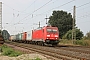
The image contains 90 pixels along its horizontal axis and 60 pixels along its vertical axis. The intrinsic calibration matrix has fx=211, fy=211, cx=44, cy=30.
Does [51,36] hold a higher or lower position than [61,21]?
lower

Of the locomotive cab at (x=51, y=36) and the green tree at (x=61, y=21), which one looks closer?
the locomotive cab at (x=51, y=36)

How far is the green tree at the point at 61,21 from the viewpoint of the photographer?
255ft

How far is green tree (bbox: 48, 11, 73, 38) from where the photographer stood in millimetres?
77606

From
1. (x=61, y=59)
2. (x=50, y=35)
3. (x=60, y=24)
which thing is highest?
(x=60, y=24)

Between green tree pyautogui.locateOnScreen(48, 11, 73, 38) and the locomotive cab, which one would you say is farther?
green tree pyautogui.locateOnScreen(48, 11, 73, 38)

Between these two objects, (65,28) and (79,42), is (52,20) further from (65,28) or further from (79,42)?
(79,42)

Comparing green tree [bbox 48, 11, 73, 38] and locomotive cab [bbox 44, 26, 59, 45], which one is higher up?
green tree [bbox 48, 11, 73, 38]

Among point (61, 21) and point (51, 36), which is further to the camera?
point (61, 21)

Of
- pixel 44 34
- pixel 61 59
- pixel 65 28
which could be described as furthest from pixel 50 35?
pixel 65 28

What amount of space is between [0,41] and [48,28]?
7.94m

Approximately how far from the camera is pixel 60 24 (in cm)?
7900

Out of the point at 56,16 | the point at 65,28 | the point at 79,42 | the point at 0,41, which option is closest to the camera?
the point at 0,41

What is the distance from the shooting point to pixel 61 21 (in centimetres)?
Result: 7975

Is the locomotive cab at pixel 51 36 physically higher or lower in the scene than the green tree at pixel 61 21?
lower
